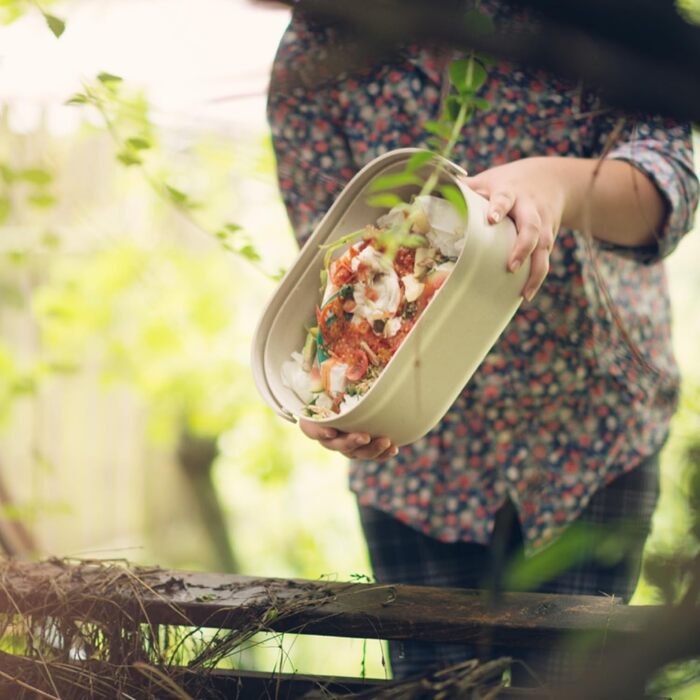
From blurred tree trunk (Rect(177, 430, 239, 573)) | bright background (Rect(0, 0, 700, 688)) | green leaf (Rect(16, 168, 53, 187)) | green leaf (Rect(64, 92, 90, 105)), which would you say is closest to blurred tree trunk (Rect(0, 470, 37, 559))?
bright background (Rect(0, 0, 700, 688))

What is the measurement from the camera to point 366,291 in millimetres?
804

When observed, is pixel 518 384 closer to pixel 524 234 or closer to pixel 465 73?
pixel 524 234

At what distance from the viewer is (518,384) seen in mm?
1168

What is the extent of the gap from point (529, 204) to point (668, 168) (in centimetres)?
28

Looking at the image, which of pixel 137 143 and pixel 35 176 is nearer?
pixel 137 143

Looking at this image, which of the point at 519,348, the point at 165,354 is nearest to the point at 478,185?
the point at 519,348

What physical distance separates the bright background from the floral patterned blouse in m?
1.37

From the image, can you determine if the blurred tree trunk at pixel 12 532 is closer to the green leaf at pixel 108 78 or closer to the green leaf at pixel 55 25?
the green leaf at pixel 108 78

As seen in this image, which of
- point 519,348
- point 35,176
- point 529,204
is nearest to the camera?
point 529,204

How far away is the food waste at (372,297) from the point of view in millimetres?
765

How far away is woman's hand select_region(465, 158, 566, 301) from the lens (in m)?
0.75

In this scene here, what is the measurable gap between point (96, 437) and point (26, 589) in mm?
3778

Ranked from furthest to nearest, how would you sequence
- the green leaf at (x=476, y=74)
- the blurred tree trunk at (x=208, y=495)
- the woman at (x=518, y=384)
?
the blurred tree trunk at (x=208, y=495), the woman at (x=518, y=384), the green leaf at (x=476, y=74)

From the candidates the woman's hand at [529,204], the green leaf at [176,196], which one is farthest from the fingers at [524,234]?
the green leaf at [176,196]
